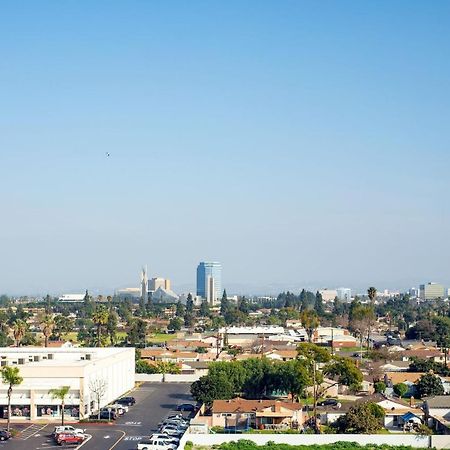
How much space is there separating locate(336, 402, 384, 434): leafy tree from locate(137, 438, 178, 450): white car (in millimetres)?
7403

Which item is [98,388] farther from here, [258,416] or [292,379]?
[292,379]

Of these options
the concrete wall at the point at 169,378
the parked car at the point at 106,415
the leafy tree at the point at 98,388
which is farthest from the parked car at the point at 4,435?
the concrete wall at the point at 169,378

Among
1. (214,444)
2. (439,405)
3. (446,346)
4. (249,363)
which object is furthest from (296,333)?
(214,444)

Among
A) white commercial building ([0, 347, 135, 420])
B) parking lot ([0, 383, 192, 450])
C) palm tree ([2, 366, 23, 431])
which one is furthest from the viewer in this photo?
white commercial building ([0, 347, 135, 420])

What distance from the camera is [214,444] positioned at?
30.4m

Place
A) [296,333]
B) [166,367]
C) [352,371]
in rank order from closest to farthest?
1. [352,371]
2. [166,367]
3. [296,333]

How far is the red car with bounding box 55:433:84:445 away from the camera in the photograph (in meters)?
30.0

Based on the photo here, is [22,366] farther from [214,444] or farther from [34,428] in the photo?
[214,444]

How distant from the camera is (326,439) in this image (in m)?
30.7

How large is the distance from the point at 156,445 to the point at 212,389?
948 centimetres

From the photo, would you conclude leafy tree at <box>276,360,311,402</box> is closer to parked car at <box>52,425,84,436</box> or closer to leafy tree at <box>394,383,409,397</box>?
leafy tree at <box>394,383,409,397</box>

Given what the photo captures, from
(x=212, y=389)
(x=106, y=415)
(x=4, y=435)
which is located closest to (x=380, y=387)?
(x=212, y=389)

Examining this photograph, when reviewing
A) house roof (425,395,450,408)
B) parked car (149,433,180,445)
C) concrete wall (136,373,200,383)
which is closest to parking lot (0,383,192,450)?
parked car (149,433,180,445)

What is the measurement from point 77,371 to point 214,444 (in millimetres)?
8657
